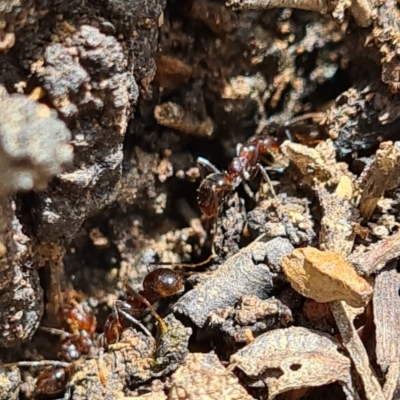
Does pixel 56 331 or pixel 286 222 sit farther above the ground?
pixel 286 222

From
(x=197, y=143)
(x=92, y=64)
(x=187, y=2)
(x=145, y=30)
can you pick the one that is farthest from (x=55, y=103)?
(x=197, y=143)

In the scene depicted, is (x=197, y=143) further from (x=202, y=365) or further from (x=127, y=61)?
(x=202, y=365)

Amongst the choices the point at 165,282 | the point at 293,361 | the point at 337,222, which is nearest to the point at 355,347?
the point at 293,361

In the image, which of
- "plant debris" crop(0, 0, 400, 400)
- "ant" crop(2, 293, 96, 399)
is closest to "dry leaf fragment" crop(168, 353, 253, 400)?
"plant debris" crop(0, 0, 400, 400)

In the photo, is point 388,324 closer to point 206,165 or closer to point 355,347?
point 355,347

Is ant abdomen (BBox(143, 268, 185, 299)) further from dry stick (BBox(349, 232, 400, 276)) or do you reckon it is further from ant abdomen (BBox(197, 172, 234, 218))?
dry stick (BBox(349, 232, 400, 276))

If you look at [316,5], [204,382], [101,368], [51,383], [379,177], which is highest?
[316,5]
